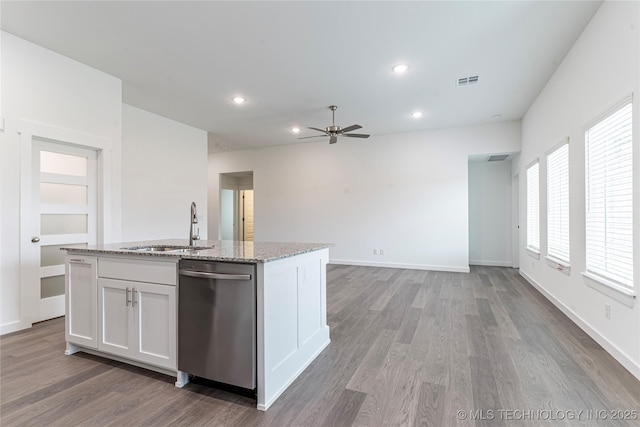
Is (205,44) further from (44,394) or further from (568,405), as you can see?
(568,405)

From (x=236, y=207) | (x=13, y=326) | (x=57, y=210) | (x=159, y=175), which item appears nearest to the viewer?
(x=13, y=326)

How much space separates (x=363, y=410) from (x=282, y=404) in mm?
505

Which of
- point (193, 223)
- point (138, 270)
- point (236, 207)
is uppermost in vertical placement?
point (236, 207)

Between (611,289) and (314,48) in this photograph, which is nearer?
(611,289)

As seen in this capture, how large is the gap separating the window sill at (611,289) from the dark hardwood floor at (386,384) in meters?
0.50

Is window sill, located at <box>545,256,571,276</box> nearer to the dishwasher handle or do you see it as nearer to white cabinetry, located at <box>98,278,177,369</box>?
the dishwasher handle

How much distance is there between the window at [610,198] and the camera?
7.62 ft

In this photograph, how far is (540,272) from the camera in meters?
4.58

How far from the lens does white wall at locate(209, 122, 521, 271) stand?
6.16 m

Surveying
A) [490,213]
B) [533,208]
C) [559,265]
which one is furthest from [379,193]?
[559,265]

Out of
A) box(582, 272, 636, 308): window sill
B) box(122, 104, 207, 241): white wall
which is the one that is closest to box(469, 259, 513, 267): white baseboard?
box(582, 272, 636, 308): window sill

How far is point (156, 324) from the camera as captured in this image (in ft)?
7.04

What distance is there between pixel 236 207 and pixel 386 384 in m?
8.46

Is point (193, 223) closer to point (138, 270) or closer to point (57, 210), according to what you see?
point (138, 270)
